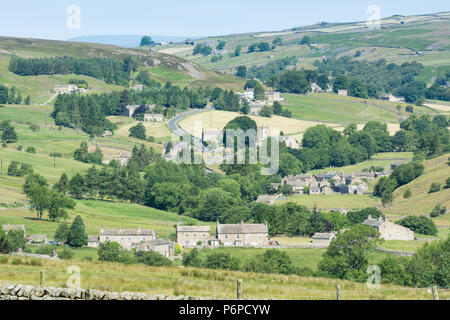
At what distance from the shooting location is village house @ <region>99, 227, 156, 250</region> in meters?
69.9

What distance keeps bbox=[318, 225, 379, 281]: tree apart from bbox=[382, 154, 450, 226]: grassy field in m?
33.7

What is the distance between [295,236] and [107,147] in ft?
198

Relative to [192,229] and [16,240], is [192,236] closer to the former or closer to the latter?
[192,229]

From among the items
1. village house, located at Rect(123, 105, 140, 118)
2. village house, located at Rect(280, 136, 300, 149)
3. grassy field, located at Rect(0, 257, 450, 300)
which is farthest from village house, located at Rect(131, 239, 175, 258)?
village house, located at Rect(123, 105, 140, 118)

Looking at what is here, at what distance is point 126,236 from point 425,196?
4428cm

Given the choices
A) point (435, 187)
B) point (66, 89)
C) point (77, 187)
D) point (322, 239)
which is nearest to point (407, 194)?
point (435, 187)

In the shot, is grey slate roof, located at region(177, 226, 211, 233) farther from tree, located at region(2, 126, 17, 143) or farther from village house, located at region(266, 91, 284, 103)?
village house, located at region(266, 91, 284, 103)

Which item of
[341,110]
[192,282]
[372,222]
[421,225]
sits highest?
[192,282]

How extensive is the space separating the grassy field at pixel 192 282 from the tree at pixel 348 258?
51.8ft

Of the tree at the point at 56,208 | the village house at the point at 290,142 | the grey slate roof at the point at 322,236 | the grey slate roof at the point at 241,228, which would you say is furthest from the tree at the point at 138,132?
the grey slate roof at the point at 322,236

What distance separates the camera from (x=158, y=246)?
67.4 meters

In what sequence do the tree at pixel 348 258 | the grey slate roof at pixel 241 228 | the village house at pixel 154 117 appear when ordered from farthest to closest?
the village house at pixel 154 117 → the grey slate roof at pixel 241 228 → the tree at pixel 348 258

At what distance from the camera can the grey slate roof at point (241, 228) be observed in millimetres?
76750

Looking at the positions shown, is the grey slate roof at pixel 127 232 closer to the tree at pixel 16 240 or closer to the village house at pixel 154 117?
the tree at pixel 16 240
